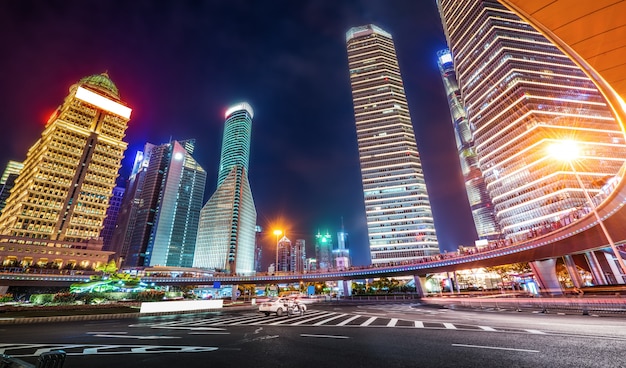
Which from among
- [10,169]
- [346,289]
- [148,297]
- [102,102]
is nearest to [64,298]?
[148,297]

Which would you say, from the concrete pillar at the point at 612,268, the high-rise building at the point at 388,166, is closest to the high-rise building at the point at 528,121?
the high-rise building at the point at 388,166

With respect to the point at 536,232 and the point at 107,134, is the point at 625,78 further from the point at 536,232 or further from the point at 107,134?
the point at 107,134

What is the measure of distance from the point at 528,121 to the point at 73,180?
176 m

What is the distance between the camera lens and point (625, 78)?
20.6 feet

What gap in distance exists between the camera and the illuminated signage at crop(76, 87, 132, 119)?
351 feet

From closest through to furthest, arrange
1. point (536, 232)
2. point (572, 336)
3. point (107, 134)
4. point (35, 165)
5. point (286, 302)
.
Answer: point (572, 336) < point (286, 302) < point (536, 232) < point (35, 165) < point (107, 134)

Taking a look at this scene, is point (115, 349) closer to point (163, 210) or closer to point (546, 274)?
point (546, 274)

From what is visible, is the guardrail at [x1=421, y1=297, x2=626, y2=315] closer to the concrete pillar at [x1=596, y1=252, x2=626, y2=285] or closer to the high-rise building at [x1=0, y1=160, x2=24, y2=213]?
the concrete pillar at [x1=596, y1=252, x2=626, y2=285]

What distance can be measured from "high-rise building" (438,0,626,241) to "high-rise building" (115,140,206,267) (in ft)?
591

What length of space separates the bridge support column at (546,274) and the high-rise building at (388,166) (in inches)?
3124

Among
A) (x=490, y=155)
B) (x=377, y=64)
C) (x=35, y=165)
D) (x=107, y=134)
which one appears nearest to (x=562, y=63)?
(x=490, y=155)

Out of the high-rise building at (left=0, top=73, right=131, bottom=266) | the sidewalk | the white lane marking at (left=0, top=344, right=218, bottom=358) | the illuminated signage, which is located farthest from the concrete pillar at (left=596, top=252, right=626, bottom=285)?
the illuminated signage

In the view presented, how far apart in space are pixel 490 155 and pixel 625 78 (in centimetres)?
13353

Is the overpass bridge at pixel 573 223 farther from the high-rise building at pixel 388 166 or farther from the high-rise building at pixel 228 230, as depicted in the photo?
the high-rise building at pixel 228 230
